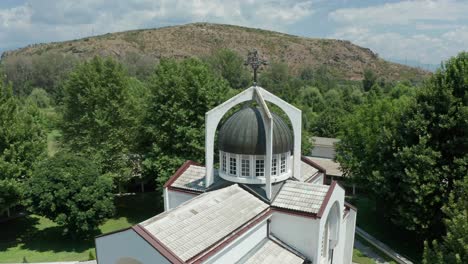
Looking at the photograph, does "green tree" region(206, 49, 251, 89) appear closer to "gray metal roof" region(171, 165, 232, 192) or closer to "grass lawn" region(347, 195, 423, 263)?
"grass lawn" region(347, 195, 423, 263)

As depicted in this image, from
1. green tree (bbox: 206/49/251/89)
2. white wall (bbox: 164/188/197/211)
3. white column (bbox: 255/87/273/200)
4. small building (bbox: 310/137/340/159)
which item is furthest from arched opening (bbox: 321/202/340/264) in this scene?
green tree (bbox: 206/49/251/89)

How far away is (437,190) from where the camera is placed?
25.5m

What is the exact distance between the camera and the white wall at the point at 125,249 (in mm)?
14922

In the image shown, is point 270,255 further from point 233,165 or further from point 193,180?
point 193,180

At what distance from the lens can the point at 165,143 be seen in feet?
109

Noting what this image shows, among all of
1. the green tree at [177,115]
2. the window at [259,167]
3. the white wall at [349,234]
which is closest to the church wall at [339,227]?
the white wall at [349,234]

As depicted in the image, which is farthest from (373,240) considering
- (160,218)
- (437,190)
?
(160,218)

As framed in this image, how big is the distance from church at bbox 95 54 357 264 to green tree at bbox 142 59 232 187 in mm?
6225

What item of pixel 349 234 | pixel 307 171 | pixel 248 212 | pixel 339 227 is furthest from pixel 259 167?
pixel 349 234

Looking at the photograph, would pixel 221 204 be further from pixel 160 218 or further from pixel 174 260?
pixel 174 260

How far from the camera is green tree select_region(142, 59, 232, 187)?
3206 cm

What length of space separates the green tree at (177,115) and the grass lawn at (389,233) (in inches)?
705

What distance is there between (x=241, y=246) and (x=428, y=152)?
53.3 ft

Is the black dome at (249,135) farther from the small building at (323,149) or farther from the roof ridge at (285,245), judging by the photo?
the small building at (323,149)
